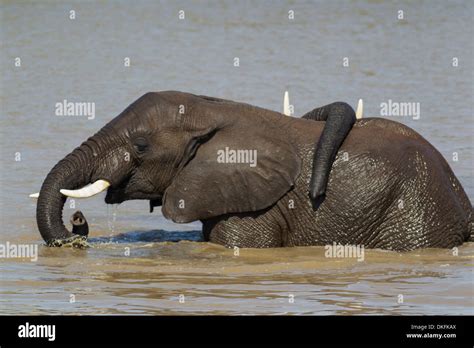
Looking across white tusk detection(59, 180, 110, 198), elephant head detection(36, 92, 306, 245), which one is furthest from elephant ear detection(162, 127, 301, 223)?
white tusk detection(59, 180, 110, 198)

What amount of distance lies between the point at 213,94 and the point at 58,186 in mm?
12155

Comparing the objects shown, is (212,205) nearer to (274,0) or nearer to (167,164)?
(167,164)

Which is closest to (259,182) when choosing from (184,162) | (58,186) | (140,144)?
(184,162)

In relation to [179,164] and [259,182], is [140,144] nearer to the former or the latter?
[179,164]

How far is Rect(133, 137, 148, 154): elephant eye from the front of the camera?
1480 cm

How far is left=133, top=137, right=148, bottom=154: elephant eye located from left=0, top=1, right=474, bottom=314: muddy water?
3.55 ft

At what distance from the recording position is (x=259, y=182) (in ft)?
48.8

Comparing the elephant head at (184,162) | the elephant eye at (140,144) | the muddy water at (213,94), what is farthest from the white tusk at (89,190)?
the muddy water at (213,94)

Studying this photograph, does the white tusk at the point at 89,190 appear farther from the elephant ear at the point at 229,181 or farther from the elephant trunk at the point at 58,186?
the elephant ear at the point at 229,181

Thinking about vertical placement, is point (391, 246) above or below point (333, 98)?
below

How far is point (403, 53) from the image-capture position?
31719 millimetres
